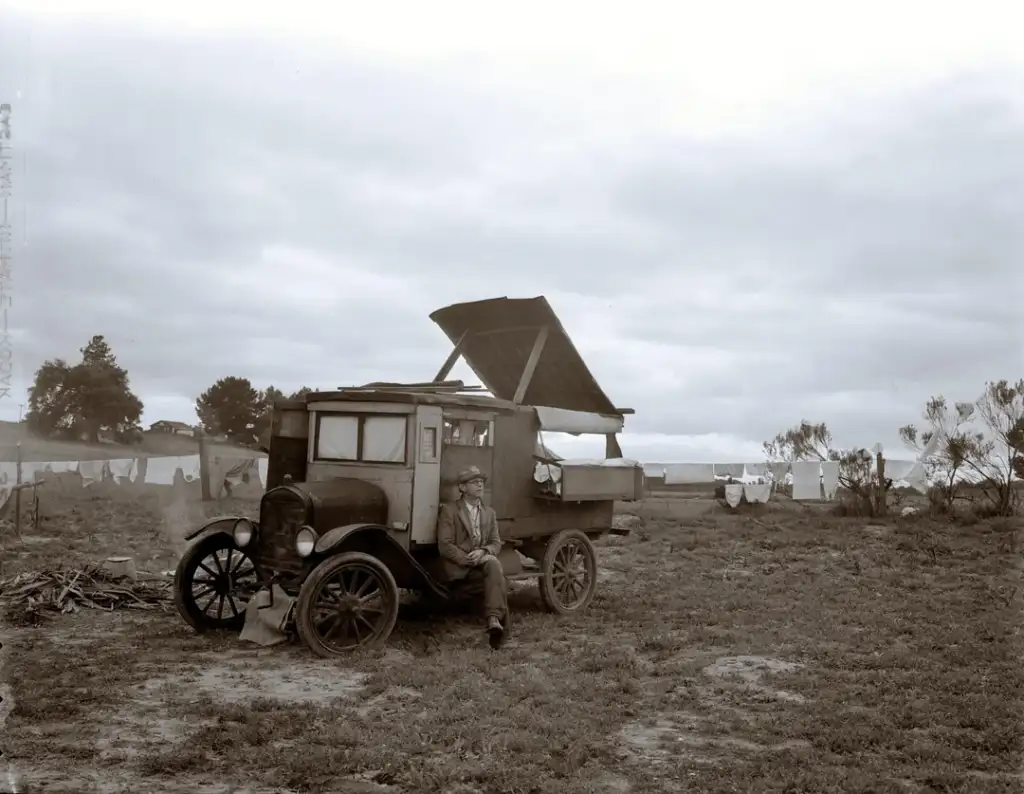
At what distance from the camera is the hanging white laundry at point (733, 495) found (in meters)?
23.7

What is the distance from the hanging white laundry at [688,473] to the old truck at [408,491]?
26.7m

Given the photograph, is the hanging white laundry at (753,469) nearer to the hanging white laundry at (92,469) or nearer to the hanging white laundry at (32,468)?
the hanging white laundry at (92,469)

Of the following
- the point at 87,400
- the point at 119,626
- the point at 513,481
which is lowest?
the point at 119,626

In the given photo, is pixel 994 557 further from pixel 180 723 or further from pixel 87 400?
pixel 87 400

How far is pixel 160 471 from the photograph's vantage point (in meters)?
28.1

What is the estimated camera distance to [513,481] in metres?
9.02

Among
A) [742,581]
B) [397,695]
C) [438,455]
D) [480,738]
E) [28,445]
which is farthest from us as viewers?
[28,445]

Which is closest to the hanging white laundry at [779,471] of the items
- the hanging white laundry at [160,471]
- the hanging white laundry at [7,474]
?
the hanging white laundry at [160,471]

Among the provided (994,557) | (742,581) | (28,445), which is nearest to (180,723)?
(742,581)

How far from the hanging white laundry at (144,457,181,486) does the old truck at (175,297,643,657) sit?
19.9m

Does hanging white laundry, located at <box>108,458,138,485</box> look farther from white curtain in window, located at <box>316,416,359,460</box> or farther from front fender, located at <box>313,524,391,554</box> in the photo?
→ front fender, located at <box>313,524,391,554</box>

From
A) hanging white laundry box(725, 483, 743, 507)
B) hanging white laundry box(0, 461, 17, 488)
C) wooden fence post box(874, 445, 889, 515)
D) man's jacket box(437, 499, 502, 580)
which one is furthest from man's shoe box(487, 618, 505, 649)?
hanging white laundry box(725, 483, 743, 507)

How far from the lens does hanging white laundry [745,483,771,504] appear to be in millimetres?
24125

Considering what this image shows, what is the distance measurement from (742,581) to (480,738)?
7696mm
